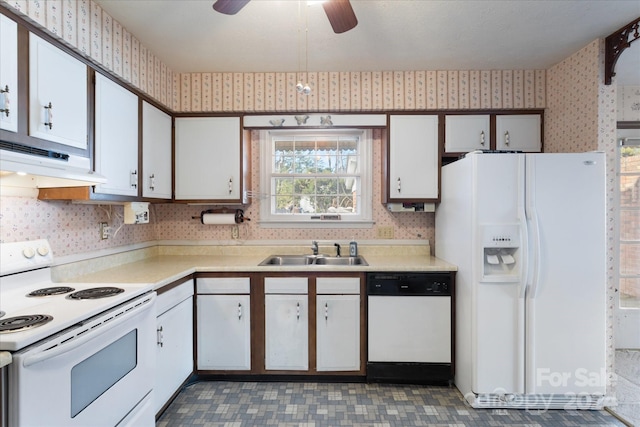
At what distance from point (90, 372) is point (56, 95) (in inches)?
52.7

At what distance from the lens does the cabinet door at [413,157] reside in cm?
273

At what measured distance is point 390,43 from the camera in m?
2.29

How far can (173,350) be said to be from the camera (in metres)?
2.11

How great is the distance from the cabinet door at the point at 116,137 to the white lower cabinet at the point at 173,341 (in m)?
0.79

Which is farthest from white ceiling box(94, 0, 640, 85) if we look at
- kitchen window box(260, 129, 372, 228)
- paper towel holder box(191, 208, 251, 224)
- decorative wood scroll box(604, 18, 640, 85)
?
paper towel holder box(191, 208, 251, 224)

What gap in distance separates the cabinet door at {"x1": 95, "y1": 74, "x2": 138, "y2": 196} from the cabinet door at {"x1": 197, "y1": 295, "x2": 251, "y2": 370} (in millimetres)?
1014

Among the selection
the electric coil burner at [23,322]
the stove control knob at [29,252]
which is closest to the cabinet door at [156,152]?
the stove control knob at [29,252]

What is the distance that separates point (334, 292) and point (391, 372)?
74 cm

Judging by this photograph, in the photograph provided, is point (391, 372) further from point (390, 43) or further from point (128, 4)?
point (128, 4)

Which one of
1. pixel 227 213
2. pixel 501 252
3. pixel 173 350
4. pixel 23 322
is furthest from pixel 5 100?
pixel 501 252

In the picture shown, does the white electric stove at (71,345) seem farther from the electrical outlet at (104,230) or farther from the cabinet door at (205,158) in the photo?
the cabinet door at (205,158)

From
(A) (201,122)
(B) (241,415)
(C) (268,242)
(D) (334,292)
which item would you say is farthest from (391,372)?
(A) (201,122)

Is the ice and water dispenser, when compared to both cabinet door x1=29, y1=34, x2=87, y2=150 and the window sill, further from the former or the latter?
cabinet door x1=29, y1=34, x2=87, y2=150

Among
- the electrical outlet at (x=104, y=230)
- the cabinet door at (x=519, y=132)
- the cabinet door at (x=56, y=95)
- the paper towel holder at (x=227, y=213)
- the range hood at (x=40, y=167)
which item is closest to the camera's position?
the range hood at (x=40, y=167)
